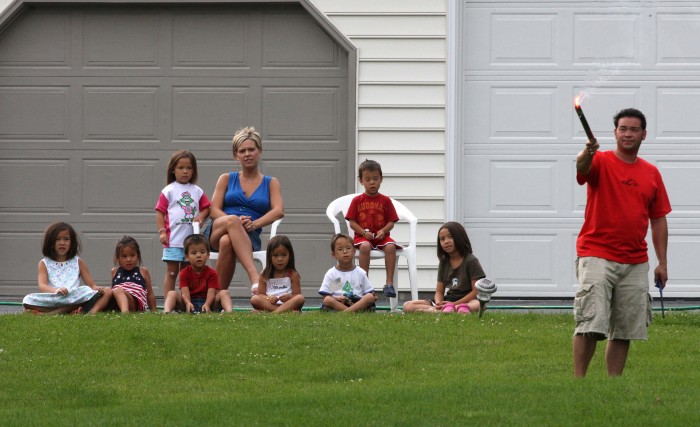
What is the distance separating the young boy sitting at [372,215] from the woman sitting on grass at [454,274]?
1.65 ft

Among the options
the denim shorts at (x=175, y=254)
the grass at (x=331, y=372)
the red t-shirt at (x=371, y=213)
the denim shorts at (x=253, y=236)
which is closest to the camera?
the grass at (x=331, y=372)

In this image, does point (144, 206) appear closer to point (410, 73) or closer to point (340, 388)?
point (410, 73)

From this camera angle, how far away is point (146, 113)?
12.9 meters

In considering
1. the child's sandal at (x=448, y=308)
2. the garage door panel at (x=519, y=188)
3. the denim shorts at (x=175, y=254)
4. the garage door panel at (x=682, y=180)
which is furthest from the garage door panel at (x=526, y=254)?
the denim shorts at (x=175, y=254)

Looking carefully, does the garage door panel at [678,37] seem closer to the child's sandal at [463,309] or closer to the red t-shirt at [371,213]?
the red t-shirt at [371,213]

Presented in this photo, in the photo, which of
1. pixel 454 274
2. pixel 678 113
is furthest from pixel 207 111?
pixel 678 113

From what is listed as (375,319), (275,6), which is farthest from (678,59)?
(375,319)

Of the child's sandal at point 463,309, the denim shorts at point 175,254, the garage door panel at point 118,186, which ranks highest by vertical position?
the garage door panel at point 118,186

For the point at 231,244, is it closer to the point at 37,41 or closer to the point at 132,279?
the point at 132,279

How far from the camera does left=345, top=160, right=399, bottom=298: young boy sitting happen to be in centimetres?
1070

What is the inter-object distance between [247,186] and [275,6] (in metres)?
2.65

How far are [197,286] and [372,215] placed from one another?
61.5 inches

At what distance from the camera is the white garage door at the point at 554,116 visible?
41.3 feet

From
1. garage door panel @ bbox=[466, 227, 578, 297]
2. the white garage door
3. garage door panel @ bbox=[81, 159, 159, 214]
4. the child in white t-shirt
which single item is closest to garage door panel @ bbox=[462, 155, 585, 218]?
the white garage door
